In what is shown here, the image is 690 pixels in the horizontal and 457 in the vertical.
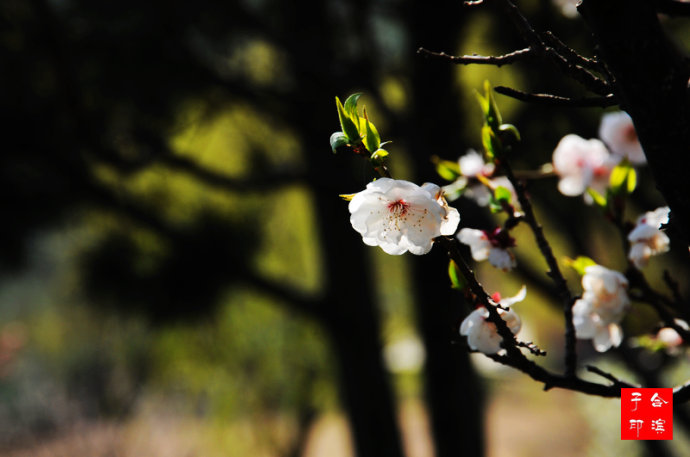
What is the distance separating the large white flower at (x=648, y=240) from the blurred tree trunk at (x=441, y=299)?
1.09m

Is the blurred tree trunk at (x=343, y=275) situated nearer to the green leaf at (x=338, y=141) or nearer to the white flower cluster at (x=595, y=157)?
the white flower cluster at (x=595, y=157)

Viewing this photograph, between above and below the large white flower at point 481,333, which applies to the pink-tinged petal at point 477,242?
above

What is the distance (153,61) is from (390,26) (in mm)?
922

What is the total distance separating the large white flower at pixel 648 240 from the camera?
568 mm

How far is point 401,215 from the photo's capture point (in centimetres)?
46

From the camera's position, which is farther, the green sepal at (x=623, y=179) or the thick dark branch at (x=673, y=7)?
the green sepal at (x=623, y=179)

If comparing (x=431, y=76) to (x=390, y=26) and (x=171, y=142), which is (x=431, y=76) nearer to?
(x=390, y=26)

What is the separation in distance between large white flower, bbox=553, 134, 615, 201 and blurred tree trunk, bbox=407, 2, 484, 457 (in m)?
0.97

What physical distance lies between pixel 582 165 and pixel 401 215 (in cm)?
30

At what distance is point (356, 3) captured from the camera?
214cm

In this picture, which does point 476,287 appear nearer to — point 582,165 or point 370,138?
point 370,138

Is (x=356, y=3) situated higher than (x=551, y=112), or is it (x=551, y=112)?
(x=356, y=3)

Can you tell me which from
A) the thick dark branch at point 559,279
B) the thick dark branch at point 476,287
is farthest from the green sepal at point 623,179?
the thick dark branch at point 476,287

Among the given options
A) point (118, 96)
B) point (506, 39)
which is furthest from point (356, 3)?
point (118, 96)
